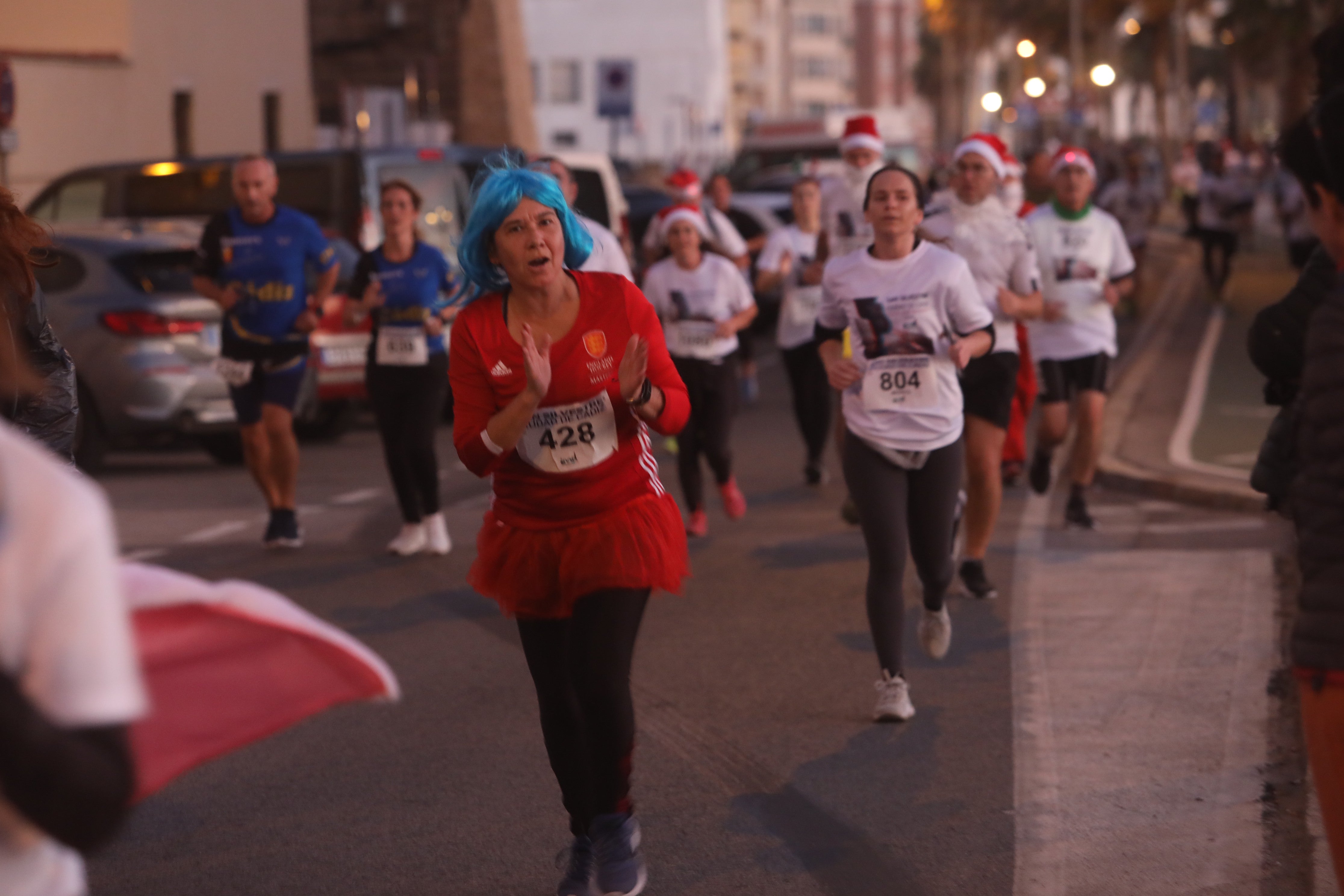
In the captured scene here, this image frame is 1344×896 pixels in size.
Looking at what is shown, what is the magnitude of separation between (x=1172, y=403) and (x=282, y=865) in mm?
12675

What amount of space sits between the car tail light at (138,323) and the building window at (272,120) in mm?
18599

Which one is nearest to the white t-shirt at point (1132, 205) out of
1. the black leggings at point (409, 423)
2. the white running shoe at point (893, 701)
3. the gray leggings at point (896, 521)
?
the black leggings at point (409, 423)

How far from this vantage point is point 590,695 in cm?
493

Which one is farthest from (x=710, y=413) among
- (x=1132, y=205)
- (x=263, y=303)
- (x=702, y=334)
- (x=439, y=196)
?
(x=1132, y=205)

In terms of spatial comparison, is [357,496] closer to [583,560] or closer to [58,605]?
[583,560]

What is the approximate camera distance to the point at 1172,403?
16984 millimetres

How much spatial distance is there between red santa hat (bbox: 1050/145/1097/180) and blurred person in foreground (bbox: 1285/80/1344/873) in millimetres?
7403

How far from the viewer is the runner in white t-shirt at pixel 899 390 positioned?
6.93 meters

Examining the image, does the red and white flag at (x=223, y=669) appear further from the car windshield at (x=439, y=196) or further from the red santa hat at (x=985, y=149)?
the car windshield at (x=439, y=196)

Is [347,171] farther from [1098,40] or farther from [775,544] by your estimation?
[1098,40]

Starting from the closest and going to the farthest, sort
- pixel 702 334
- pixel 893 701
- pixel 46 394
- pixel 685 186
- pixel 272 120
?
pixel 46 394 → pixel 893 701 → pixel 702 334 → pixel 685 186 → pixel 272 120

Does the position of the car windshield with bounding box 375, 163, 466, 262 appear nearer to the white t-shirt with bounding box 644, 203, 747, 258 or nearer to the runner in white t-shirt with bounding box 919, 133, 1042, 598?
the white t-shirt with bounding box 644, 203, 747, 258

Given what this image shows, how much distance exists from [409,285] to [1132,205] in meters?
17.9

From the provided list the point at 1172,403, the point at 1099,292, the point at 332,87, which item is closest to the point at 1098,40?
the point at 332,87
